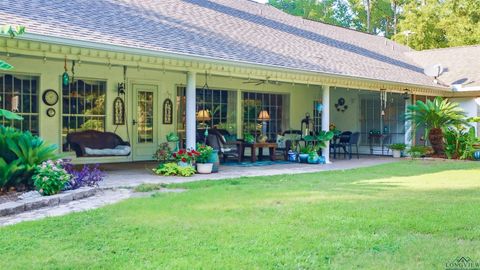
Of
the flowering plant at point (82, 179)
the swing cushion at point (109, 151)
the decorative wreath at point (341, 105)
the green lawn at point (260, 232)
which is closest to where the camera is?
the green lawn at point (260, 232)

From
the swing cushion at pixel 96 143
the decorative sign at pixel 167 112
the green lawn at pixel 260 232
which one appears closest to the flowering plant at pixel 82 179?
the green lawn at pixel 260 232

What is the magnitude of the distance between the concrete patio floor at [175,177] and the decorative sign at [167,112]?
1.63m

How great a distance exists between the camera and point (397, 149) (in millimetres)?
15852

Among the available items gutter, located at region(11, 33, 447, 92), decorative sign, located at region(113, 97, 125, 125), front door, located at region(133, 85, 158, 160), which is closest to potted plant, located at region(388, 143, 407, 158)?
gutter, located at region(11, 33, 447, 92)

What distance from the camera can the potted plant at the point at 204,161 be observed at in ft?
33.1

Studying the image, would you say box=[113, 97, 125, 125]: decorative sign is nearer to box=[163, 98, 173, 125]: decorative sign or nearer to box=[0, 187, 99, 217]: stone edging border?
box=[163, 98, 173, 125]: decorative sign

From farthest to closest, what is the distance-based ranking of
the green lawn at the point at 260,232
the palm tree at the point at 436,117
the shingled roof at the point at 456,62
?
the shingled roof at the point at 456,62 → the palm tree at the point at 436,117 → the green lawn at the point at 260,232

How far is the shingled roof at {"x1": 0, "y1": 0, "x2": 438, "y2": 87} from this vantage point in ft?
27.9

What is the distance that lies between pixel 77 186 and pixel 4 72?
4.59 m

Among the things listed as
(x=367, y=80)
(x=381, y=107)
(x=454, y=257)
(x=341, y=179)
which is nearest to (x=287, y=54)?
(x=367, y=80)

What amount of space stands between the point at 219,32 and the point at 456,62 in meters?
11.2

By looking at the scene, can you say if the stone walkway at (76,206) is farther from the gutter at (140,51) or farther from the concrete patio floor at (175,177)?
the gutter at (140,51)

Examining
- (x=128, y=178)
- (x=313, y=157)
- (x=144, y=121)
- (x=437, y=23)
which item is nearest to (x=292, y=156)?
(x=313, y=157)

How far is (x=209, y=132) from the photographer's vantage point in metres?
12.3
